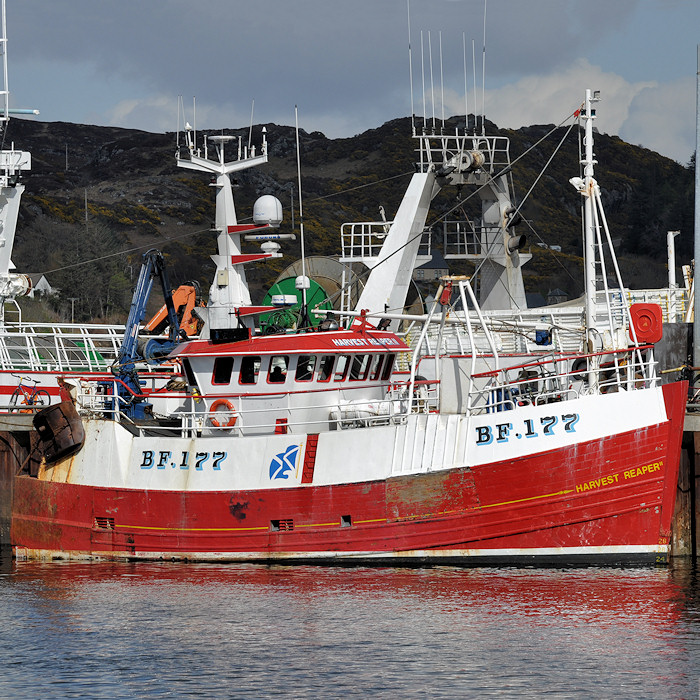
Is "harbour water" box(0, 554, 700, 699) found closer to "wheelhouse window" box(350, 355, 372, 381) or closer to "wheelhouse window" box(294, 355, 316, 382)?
"wheelhouse window" box(294, 355, 316, 382)

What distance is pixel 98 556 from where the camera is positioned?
24812 mm

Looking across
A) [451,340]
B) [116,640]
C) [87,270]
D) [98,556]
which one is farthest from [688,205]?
[116,640]

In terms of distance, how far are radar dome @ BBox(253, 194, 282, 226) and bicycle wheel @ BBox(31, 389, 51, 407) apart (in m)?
8.52

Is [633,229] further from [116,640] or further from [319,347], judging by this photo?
[116,640]

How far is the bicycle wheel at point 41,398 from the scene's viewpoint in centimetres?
3102

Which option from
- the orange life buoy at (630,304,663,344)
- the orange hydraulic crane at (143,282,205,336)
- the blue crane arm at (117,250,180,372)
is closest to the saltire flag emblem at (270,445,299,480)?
the blue crane arm at (117,250,180,372)

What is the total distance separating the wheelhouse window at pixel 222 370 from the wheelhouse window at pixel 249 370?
257mm

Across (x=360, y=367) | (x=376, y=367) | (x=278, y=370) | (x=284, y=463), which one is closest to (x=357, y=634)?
(x=284, y=463)

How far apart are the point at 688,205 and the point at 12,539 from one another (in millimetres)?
76636

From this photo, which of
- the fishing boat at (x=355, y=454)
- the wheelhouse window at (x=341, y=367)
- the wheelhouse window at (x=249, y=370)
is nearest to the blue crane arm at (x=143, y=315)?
the fishing boat at (x=355, y=454)

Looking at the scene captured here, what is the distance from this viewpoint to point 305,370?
2391 cm

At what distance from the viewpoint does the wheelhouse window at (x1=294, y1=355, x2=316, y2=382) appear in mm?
23859

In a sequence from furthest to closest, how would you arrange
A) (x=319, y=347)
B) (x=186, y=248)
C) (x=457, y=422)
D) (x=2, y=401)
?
(x=186, y=248) < (x=2, y=401) < (x=319, y=347) < (x=457, y=422)

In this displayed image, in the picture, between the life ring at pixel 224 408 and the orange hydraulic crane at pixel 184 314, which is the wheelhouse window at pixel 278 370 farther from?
the orange hydraulic crane at pixel 184 314
